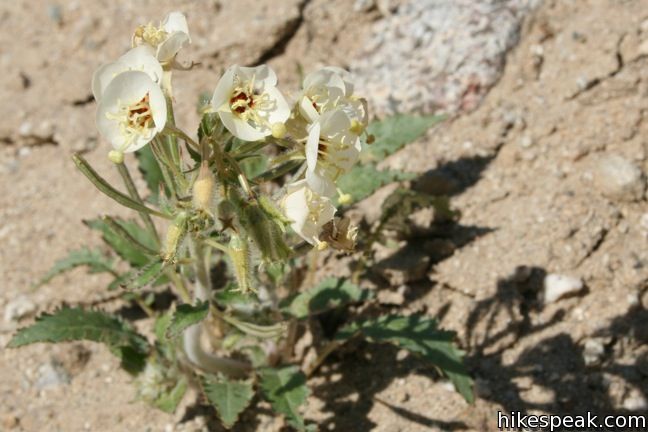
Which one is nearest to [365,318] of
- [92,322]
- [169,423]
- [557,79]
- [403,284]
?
[403,284]

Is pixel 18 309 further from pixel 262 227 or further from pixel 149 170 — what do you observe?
pixel 262 227

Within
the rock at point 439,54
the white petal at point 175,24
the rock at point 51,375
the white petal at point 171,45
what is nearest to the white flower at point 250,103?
the white petal at point 171,45

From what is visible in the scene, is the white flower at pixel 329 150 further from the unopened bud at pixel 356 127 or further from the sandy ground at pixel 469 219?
the sandy ground at pixel 469 219

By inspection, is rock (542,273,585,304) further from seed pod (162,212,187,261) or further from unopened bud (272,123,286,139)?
seed pod (162,212,187,261)

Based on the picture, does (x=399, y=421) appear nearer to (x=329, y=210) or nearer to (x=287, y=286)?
(x=287, y=286)

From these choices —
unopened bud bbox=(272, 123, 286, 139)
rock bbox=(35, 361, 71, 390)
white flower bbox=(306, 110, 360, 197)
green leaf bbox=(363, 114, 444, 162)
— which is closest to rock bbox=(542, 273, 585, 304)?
green leaf bbox=(363, 114, 444, 162)
